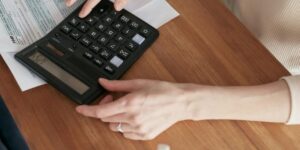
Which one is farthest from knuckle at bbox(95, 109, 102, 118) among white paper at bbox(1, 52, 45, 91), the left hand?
white paper at bbox(1, 52, 45, 91)

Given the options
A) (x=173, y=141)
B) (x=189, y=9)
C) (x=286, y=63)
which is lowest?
(x=286, y=63)

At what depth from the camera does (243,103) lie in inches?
25.8

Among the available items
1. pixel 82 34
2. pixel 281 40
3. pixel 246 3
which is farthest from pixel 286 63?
pixel 82 34

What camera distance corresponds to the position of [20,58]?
639mm

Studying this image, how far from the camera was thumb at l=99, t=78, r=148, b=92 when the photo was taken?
62 cm

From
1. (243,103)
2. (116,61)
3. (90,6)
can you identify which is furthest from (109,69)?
(243,103)

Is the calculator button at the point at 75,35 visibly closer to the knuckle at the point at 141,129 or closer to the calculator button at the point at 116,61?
the calculator button at the point at 116,61

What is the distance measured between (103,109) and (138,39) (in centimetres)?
15

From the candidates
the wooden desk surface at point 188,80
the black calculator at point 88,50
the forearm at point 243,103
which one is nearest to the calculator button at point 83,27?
the black calculator at point 88,50

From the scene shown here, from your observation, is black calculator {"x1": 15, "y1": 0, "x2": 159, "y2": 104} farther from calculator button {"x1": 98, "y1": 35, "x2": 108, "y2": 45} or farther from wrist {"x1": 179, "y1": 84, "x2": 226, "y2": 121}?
wrist {"x1": 179, "y1": 84, "x2": 226, "y2": 121}

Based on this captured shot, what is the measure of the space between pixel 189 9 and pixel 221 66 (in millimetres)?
133

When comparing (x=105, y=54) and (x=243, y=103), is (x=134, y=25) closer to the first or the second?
(x=105, y=54)

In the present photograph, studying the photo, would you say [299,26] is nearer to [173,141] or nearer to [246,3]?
[246,3]

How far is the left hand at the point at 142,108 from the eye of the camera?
0.60 metres
